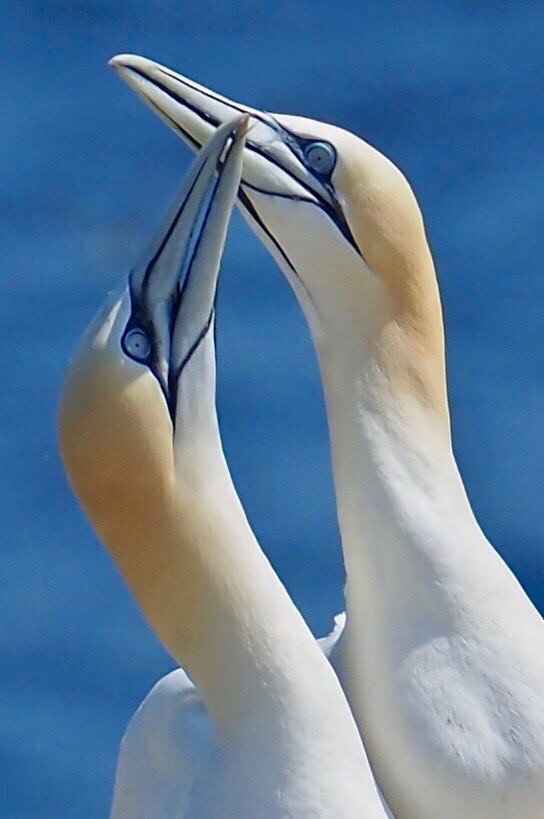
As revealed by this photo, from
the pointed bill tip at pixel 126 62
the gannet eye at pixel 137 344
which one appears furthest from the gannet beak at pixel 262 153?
the gannet eye at pixel 137 344

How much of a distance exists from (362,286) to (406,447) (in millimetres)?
388

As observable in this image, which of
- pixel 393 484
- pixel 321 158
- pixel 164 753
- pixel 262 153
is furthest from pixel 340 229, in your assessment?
pixel 164 753

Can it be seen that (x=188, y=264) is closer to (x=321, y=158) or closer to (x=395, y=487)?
(x=321, y=158)

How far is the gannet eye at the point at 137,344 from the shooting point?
471cm

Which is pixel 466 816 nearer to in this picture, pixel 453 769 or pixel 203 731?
pixel 453 769

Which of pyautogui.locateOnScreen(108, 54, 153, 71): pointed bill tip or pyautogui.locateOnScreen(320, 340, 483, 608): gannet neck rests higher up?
pyautogui.locateOnScreen(108, 54, 153, 71): pointed bill tip

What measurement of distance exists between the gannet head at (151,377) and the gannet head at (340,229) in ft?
1.92

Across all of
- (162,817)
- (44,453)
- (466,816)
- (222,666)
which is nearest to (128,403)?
(222,666)

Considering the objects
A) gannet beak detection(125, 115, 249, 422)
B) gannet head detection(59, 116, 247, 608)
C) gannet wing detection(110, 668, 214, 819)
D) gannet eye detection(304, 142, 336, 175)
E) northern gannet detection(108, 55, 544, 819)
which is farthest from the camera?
gannet eye detection(304, 142, 336, 175)

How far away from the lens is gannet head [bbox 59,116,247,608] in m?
4.66

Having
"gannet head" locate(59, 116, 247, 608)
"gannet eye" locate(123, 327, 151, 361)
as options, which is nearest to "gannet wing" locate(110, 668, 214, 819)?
"gannet head" locate(59, 116, 247, 608)

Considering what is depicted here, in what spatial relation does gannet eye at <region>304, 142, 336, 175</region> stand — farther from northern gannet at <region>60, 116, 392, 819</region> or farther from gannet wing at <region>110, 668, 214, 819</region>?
gannet wing at <region>110, 668, 214, 819</region>

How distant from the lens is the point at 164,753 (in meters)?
5.12

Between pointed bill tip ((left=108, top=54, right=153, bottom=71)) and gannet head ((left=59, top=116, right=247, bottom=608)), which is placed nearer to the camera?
gannet head ((left=59, top=116, right=247, bottom=608))
